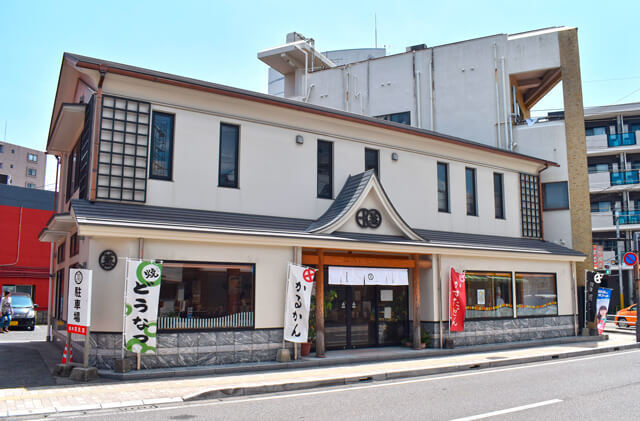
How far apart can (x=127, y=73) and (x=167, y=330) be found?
606 centimetres

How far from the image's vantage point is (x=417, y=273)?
16000mm

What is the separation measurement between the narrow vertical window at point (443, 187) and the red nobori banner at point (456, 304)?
3.13 metres

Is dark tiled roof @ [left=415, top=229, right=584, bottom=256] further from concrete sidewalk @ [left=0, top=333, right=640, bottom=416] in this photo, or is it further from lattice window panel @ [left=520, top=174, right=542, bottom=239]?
concrete sidewalk @ [left=0, top=333, right=640, bottom=416]

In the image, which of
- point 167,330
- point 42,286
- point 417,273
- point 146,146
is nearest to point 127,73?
point 146,146

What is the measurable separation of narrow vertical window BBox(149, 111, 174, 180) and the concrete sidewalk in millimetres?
5122

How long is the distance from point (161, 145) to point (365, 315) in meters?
7.66

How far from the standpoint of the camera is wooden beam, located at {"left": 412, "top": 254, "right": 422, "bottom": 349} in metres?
15.7

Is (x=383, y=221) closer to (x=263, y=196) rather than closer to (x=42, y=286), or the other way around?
(x=263, y=196)

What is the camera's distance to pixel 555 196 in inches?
901

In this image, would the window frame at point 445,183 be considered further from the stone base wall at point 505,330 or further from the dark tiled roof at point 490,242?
the stone base wall at point 505,330

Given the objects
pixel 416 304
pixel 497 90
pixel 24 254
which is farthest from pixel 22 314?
pixel 497 90

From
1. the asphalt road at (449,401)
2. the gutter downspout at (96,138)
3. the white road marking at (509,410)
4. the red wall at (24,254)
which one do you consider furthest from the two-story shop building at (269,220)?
the red wall at (24,254)

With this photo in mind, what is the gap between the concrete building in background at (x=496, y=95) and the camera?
74.7 ft

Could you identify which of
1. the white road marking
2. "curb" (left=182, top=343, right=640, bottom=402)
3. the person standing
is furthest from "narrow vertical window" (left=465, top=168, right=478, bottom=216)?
the person standing
